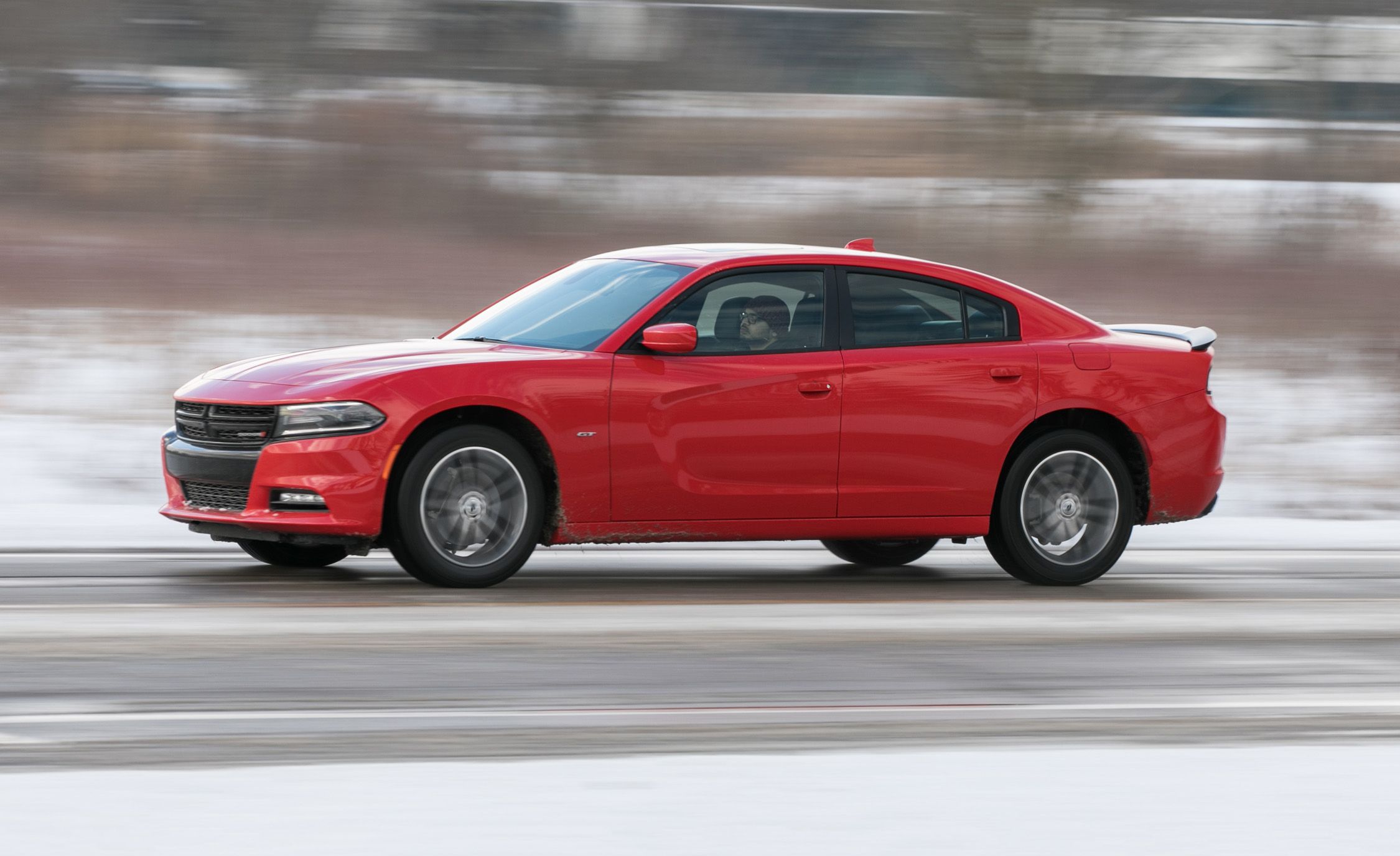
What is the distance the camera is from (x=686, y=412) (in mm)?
8922

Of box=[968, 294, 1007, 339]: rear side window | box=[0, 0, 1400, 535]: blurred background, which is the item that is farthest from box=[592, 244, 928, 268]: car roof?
box=[0, 0, 1400, 535]: blurred background

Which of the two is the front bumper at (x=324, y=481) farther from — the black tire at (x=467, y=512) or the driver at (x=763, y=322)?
the driver at (x=763, y=322)

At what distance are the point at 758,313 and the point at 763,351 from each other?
21 centimetres

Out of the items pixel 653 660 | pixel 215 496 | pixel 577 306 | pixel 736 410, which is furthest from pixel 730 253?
pixel 653 660

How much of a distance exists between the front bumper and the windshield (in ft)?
3.61

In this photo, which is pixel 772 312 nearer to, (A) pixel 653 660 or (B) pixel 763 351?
(B) pixel 763 351

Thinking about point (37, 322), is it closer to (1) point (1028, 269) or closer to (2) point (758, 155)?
(2) point (758, 155)

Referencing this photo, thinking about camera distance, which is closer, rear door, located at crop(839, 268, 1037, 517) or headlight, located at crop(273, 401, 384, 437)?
headlight, located at crop(273, 401, 384, 437)

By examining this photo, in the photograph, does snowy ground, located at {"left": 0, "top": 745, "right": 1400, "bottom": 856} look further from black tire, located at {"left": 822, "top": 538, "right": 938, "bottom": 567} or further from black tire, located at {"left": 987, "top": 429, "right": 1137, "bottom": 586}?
black tire, located at {"left": 822, "top": 538, "right": 938, "bottom": 567}

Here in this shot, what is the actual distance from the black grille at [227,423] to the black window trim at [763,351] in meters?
1.58

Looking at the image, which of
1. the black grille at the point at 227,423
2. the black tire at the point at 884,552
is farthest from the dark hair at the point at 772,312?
the black grille at the point at 227,423

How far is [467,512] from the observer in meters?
8.68

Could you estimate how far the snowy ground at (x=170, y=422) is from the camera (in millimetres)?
12188

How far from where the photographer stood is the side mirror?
348 inches
